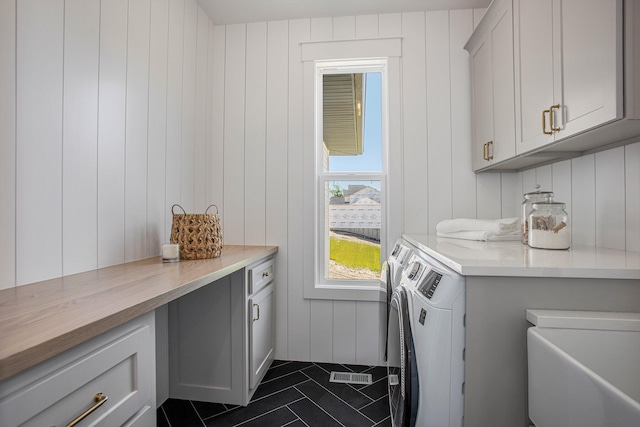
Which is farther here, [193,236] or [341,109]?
[341,109]

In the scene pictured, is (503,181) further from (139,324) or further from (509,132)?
(139,324)

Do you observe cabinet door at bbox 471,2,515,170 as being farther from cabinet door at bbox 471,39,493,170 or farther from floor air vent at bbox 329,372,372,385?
floor air vent at bbox 329,372,372,385

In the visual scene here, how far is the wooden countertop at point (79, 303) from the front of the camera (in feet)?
1.94

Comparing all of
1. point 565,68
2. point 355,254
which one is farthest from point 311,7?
point 355,254

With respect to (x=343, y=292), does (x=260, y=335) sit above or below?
below

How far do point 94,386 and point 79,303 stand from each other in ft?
0.74

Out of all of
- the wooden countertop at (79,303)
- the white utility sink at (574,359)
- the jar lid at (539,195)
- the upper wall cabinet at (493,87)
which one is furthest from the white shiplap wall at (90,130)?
the jar lid at (539,195)

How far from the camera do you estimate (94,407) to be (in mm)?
730

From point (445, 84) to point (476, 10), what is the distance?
54 cm

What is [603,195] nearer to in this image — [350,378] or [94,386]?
[350,378]

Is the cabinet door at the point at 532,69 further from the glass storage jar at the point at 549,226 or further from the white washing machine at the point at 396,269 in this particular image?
the white washing machine at the point at 396,269

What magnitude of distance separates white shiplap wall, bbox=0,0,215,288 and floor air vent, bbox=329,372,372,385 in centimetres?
134

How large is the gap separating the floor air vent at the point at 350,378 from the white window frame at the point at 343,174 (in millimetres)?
479

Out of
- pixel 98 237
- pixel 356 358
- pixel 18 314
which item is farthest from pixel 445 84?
pixel 18 314
